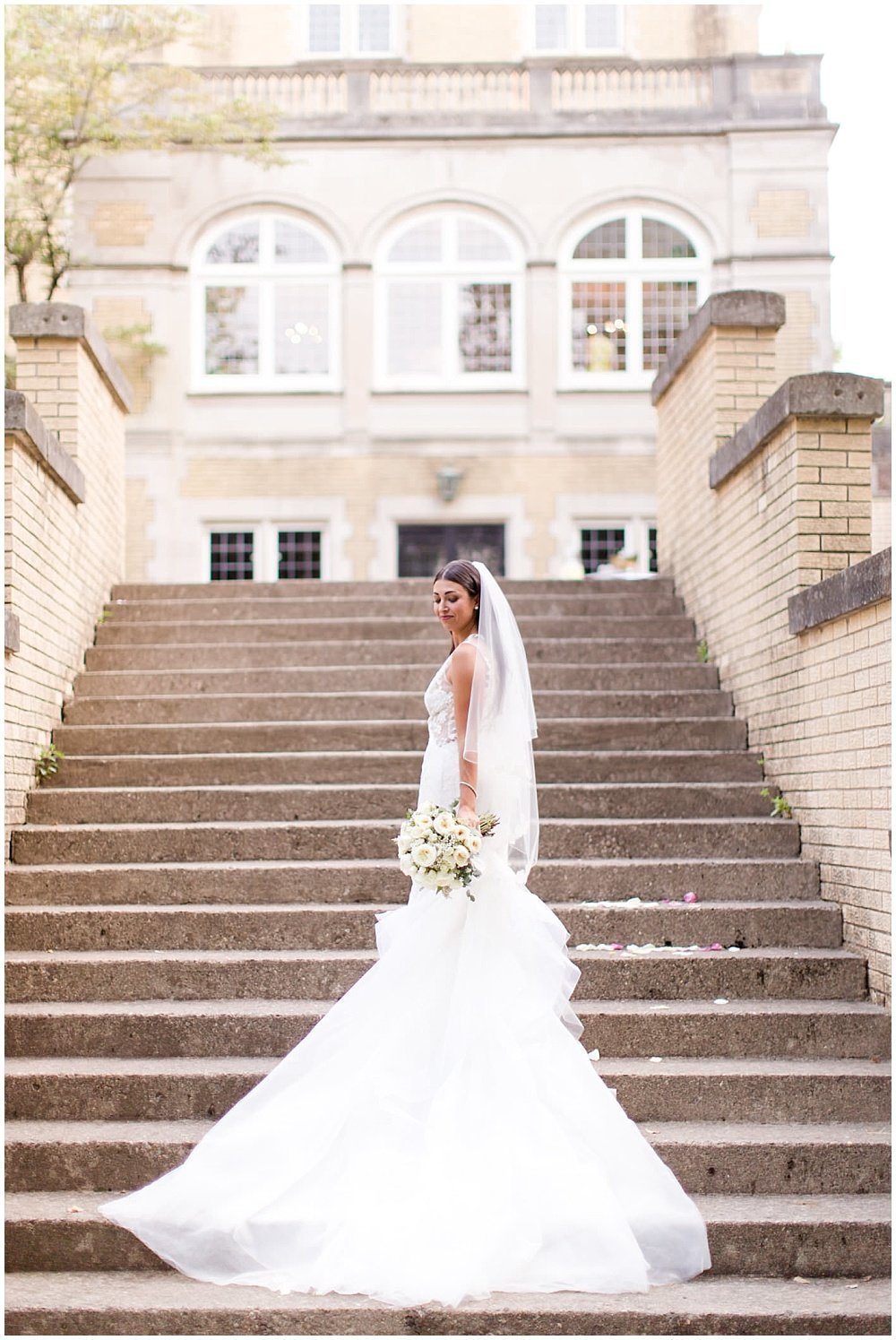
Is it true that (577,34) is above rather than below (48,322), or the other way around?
above

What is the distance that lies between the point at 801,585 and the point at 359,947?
2784 mm

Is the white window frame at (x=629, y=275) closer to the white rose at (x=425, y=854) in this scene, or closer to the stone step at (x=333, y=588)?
the stone step at (x=333, y=588)

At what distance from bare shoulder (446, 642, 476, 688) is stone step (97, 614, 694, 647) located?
409 cm

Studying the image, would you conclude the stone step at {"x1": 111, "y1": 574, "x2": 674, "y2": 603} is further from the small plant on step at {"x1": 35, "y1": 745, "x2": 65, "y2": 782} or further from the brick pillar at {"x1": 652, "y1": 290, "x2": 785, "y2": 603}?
the small plant on step at {"x1": 35, "y1": 745, "x2": 65, "y2": 782}

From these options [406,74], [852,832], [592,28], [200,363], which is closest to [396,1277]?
[852,832]

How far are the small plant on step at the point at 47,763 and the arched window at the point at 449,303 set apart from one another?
12.2m

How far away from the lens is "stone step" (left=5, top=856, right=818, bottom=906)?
636 centimetres

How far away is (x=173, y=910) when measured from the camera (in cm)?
609

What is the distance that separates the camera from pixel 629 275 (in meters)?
18.8

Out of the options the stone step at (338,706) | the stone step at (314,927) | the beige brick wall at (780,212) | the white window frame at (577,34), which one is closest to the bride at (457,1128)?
the stone step at (314,927)

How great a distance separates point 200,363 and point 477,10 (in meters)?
7.29

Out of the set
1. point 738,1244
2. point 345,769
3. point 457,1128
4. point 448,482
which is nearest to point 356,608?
point 345,769

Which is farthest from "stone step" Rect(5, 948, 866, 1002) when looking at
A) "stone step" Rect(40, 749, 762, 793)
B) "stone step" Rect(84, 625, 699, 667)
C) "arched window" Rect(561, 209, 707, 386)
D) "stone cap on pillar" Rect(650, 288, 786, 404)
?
"arched window" Rect(561, 209, 707, 386)

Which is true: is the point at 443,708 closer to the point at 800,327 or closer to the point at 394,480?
the point at 394,480
